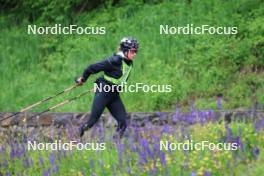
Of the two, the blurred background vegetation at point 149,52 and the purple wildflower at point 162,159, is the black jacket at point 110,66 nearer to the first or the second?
the purple wildflower at point 162,159

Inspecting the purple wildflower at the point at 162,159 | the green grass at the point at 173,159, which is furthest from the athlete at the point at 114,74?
the purple wildflower at the point at 162,159

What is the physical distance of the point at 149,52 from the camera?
1456cm

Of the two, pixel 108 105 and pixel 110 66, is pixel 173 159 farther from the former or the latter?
pixel 108 105

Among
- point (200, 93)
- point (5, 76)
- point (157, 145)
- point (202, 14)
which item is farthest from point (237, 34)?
point (157, 145)

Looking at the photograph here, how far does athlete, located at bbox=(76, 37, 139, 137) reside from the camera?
30.5 ft

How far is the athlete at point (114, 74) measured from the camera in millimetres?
9306

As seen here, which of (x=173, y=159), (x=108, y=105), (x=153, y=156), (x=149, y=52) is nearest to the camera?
(x=153, y=156)

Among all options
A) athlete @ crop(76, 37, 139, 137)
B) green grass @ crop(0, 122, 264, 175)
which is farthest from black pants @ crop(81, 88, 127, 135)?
green grass @ crop(0, 122, 264, 175)

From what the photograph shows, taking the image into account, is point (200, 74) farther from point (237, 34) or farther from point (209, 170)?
point (209, 170)

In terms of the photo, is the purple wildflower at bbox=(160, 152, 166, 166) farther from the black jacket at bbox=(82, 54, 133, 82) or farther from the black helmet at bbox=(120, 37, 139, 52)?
the black helmet at bbox=(120, 37, 139, 52)

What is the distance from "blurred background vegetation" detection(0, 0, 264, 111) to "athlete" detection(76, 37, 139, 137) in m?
2.87

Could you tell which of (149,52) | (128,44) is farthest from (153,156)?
(149,52)

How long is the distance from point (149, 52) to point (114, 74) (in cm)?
527

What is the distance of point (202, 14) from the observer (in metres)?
15.4
